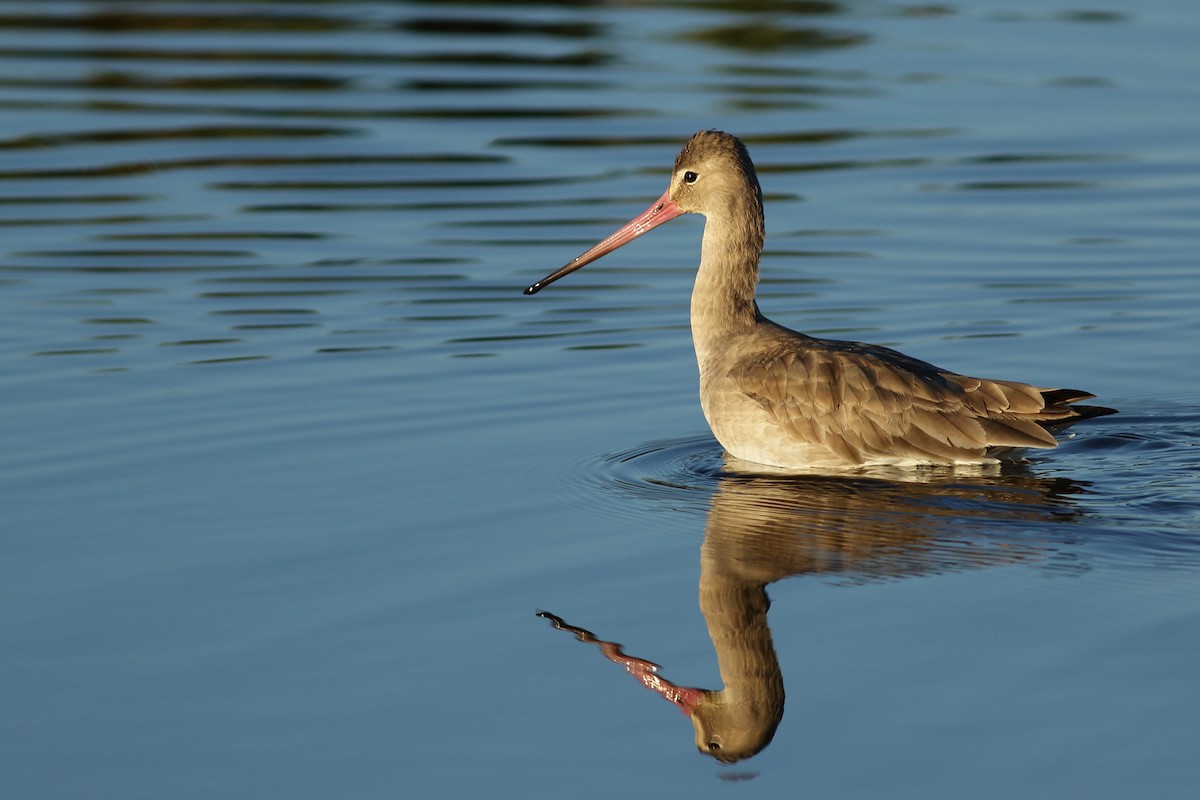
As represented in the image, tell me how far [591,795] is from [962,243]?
8.93 metres

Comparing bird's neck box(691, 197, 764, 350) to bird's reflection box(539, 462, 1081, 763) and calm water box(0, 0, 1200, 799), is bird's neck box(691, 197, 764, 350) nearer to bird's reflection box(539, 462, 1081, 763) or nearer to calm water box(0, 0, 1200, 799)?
calm water box(0, 0, 1200, 799)

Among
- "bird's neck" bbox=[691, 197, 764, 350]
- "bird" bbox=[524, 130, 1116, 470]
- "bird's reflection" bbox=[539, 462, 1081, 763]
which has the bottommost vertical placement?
"bird's reflection" bbox=[539, 462, 1081, 763]

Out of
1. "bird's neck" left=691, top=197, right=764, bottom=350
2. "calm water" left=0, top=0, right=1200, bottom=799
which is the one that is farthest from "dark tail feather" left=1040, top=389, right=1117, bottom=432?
"bird's neck" left=691, top=197, right=764, bottom=350

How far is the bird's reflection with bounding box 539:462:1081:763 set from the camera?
20.7 feet

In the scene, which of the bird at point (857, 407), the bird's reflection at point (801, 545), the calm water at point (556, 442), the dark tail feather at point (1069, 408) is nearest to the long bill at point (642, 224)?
the calm water at point (556, 442)

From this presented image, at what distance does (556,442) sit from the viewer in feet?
31.2

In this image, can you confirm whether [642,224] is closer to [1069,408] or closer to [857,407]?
[857,407]

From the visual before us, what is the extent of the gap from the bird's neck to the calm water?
1.76 ft

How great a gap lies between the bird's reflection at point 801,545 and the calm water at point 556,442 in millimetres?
30

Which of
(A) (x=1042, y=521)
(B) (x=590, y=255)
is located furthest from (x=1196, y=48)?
(A) (x=1042, y=521)

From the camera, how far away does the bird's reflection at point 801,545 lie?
6305 millimetres

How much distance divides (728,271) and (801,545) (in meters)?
2.77

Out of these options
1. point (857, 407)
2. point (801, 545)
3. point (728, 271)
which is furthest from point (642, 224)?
point (801, 545)

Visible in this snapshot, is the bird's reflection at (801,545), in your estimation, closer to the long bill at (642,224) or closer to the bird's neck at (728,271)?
the bird's neck at (728,271)
